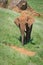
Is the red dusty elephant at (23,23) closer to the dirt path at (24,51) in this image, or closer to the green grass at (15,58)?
the dirt path at (24,51)

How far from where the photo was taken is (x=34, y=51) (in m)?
22.7

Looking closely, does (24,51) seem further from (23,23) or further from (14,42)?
(23,23)

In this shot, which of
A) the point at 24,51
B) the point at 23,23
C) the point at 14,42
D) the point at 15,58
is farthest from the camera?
the point at 23,23

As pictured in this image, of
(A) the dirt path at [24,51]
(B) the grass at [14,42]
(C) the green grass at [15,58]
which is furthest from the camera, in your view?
(A) the dirt path at [24,51]

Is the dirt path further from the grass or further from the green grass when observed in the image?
the green grass

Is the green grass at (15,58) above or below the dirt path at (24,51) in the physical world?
above

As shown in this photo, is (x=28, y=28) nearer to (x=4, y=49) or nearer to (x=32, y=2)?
(x=4, y=49)

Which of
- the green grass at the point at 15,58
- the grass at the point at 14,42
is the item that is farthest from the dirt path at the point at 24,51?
the green grass at the point at 15,58

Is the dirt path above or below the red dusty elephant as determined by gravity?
below

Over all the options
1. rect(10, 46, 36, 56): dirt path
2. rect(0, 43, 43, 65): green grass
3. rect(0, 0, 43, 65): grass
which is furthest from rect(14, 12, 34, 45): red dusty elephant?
rect(0, 43, 43, 65): green grass

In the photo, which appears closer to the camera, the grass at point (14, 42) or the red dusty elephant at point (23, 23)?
the grass at point (14, 42)

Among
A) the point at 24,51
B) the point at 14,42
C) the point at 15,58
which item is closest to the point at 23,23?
the point at 14,42

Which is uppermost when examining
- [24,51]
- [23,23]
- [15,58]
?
[23,23]

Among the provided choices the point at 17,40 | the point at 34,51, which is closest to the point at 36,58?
the point at 34,51
